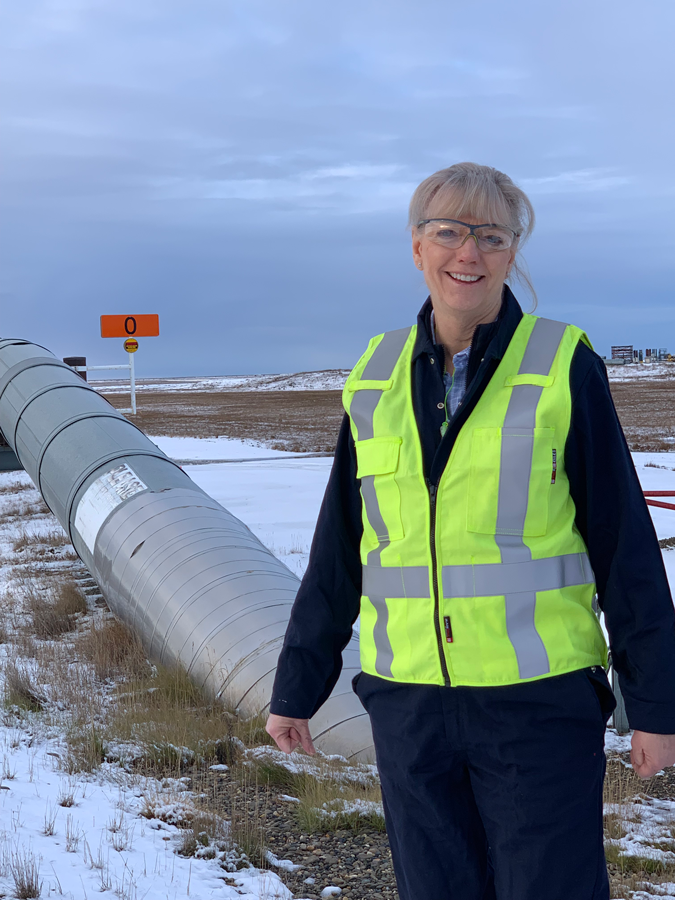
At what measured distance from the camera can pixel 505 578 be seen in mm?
1751

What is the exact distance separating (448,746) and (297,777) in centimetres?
230

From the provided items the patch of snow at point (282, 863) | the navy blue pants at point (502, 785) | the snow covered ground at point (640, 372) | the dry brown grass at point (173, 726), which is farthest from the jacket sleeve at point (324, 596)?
the snow covered ground at point (640, 372)

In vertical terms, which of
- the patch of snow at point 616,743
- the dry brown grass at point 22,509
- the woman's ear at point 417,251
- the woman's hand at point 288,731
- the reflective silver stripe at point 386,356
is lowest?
the patch of snow at point 616,743

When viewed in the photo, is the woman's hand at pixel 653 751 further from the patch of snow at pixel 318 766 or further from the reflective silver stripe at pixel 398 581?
the patch of snow at pixel 318 766

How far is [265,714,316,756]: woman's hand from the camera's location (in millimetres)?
2105

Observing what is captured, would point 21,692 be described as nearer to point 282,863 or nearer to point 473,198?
point 282,863

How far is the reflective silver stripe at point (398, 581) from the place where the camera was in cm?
181

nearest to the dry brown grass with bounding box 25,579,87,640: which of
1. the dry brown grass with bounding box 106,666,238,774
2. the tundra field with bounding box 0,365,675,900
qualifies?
the tundra field with bounding box 0,365,675,900

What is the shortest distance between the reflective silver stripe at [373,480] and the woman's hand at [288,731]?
0.35m

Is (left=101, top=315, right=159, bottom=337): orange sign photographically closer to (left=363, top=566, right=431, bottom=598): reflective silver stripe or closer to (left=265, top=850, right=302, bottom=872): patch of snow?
(left=265, top=850, right=302, bottom=872): patch of snow

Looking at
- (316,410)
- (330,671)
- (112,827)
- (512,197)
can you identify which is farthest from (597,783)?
(316,410)

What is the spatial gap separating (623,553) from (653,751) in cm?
42

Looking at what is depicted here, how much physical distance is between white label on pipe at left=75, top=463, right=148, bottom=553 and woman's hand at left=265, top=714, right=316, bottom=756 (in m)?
4.44

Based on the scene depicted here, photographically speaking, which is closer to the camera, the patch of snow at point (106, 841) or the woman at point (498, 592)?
the woman at point (498, 592)
